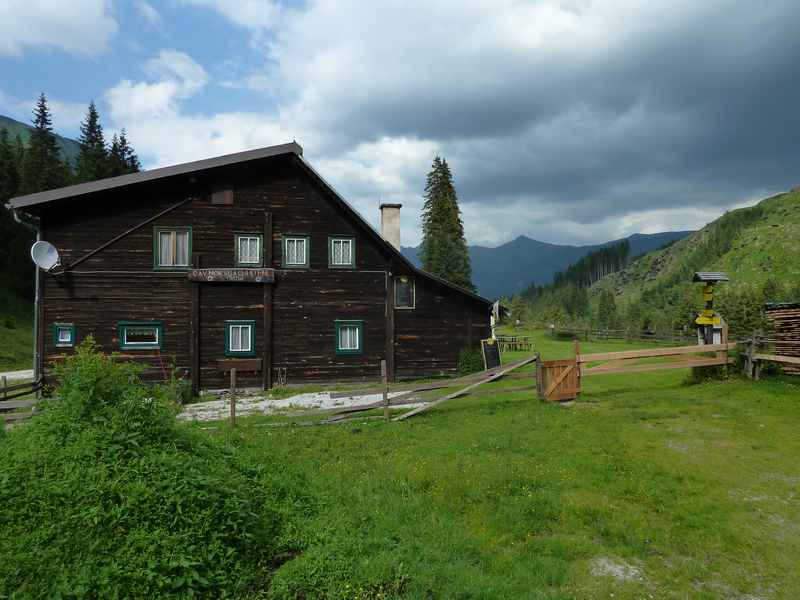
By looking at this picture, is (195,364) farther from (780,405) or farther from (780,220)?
(780,220)

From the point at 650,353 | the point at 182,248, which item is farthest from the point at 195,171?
the point at 650,353

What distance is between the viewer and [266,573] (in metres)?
5.05

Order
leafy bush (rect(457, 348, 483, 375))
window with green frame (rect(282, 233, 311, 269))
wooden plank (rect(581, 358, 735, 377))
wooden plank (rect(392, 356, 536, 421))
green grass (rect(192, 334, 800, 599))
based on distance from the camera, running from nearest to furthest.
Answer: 1. green grass (rect(192, 334, 800, 599))
2. wooden plank (rect(392, 356, 536, 421))
3. wooden plank (rect(581, 358, 735, 377))
4. window with green frame (rect(282, 233, 311, 269))
5. leafy bush (rect(457, 348, 483, 375))

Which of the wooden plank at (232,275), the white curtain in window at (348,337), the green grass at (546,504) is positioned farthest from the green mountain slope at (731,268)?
the wooden plank at (232,275)

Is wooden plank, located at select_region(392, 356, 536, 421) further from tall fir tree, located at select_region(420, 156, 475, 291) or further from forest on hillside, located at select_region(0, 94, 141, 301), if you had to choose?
forest on hillside, located at select_region(0, 94, 141, 301)

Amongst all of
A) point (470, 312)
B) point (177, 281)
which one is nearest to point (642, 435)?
point (470, 312)

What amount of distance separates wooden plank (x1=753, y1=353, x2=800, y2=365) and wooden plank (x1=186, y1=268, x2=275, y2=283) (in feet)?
59.8

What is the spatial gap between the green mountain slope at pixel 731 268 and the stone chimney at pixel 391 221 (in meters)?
38.7

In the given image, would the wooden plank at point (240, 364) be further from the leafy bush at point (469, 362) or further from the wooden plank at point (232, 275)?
the leafy bush at point (469, 362)

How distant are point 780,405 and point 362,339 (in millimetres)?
14626

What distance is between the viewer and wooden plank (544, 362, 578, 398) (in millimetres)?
13914

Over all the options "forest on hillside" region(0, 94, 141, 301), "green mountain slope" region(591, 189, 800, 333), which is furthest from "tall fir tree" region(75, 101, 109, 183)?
"green mountain slope" region(591, 189, 800, 333)

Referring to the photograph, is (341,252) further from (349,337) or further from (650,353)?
(650,353)

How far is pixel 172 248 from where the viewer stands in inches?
738
